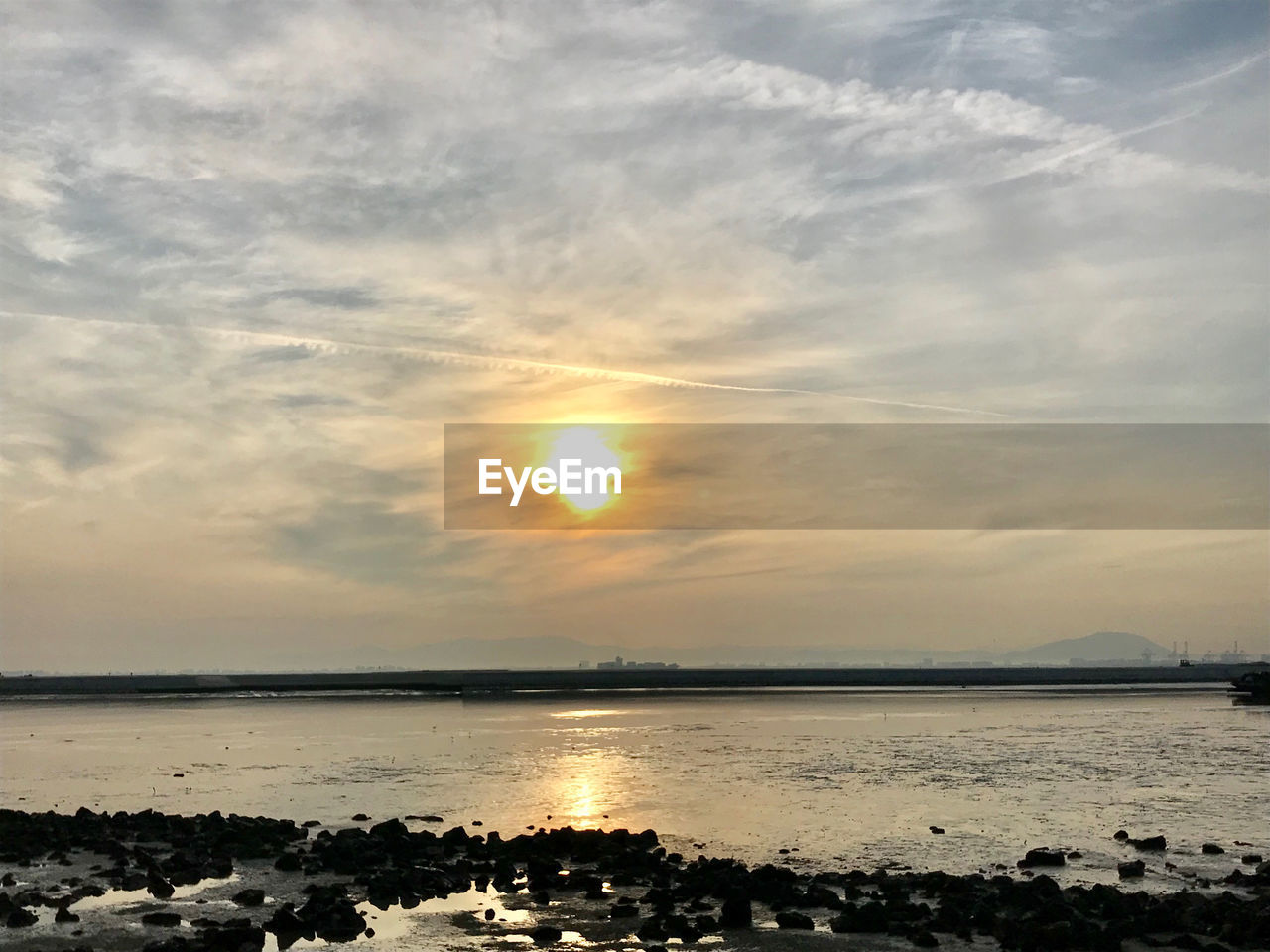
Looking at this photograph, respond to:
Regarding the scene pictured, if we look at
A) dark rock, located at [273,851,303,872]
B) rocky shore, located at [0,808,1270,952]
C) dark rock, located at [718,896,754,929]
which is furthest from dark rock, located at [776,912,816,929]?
dark rock, located at [273,851,303,872]

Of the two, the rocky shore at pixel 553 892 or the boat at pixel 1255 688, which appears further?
the boat at pixel 1255 688

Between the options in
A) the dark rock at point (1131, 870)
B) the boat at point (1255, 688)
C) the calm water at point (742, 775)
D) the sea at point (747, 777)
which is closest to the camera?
the dark rock at point (1131, 870)

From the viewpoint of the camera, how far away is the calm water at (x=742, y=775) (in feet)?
122

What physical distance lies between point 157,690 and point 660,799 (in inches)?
6294

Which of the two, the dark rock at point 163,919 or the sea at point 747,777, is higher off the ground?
the dark rock at point 163,919

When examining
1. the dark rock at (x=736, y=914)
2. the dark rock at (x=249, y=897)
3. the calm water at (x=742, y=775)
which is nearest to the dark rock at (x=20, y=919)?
the dark rock at (x=249, y=897)

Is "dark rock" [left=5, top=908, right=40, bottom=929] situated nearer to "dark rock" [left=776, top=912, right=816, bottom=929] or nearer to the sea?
the sea

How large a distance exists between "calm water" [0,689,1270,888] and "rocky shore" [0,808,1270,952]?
3.14 meters

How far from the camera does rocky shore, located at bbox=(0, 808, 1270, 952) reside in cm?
2384

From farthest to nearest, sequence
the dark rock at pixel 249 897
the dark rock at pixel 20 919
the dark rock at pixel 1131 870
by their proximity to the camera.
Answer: the dark rock at pixel 1131 870, the dark rock at pixel 249 897, the dark rock at pixel 20 919

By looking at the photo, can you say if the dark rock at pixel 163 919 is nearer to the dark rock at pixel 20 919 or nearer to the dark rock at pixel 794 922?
the dark rock at pixel 20 919

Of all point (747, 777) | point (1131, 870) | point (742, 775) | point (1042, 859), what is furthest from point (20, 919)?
point (742, 775)

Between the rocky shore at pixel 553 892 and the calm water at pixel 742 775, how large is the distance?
314cm

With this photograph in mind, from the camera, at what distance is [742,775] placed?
173 ft
